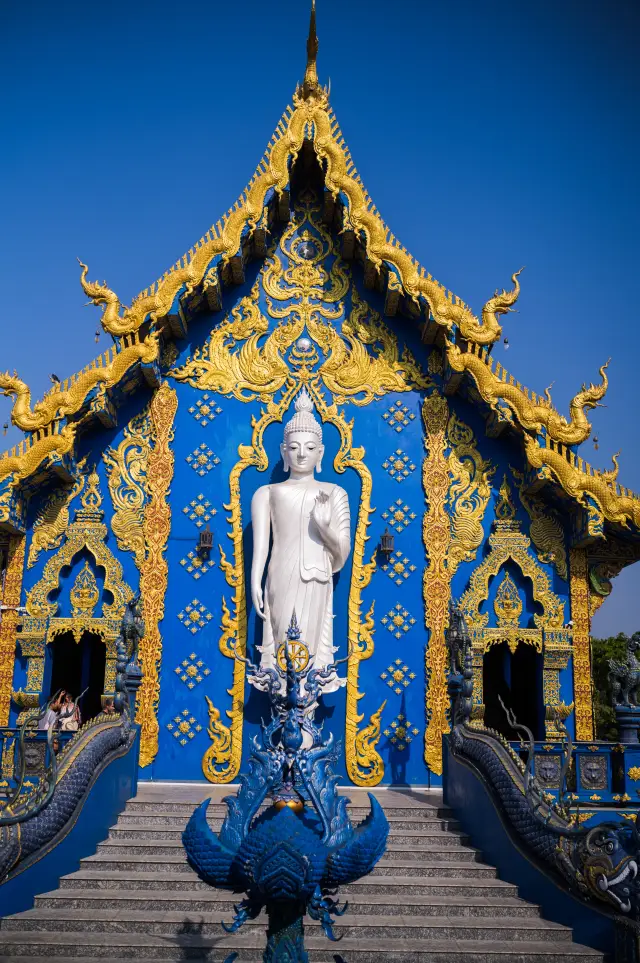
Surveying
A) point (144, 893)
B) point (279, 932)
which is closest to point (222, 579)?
point (144, 893)

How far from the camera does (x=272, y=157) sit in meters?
10.9

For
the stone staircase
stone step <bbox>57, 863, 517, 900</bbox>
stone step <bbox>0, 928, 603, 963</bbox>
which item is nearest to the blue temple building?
the stone staircase

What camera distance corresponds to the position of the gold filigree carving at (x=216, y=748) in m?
10.0

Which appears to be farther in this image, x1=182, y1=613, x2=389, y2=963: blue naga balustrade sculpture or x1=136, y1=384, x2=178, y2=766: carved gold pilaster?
x1=136, y1=384, x2=178, y2=766: carved gold pilaster

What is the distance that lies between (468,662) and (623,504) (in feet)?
7.92

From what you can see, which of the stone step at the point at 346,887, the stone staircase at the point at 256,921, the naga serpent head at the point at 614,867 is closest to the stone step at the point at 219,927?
the stone staircase at the point at 256,921

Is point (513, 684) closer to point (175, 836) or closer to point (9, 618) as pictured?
point (175, 836)

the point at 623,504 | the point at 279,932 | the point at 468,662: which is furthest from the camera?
the point at 623,504

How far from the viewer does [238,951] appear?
20.0ft

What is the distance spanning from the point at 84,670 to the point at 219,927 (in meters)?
6.38

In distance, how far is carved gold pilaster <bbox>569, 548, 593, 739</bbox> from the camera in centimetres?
1002

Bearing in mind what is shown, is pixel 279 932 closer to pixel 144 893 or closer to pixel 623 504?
pixel 144 893

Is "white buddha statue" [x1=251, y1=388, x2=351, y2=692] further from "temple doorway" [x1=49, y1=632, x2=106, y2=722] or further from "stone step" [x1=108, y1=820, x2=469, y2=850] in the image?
"temple doorway" [x1=49, y1=632, x2=106, y2=722]

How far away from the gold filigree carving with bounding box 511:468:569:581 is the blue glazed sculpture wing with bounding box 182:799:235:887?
6835mm
